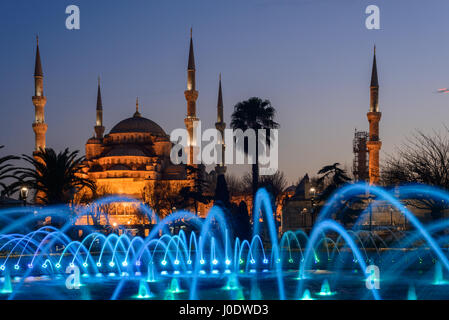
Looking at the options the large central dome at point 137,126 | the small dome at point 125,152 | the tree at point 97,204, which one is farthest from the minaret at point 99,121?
→ the tree at point 97,204

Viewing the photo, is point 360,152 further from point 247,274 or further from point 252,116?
point 247,274

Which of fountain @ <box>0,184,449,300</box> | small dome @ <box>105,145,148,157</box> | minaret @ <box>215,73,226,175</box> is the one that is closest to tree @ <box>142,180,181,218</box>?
minaret @ <box>215,73,226,175</box>

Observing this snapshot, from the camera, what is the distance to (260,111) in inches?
1897

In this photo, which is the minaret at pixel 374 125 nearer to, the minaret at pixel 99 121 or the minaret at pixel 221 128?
the minaret at pixel 221 128

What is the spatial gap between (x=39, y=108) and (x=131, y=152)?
1694 centimetres

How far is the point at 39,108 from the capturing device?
67.4 meters

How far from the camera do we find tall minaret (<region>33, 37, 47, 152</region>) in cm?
6731

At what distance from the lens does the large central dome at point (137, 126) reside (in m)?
89.9

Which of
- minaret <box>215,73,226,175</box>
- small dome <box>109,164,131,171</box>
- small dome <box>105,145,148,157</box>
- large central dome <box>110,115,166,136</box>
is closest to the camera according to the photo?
minaret <box>215,73,226,175</box>

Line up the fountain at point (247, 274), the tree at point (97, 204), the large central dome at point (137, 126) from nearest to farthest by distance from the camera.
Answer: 1. the fountain at point (247, 274)
2. the tree at point (97, 204)
3. the large central dome at point (137, 126)

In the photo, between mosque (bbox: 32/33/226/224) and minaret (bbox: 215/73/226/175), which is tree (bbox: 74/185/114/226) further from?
minaret (bbox: 215/73/226/175)

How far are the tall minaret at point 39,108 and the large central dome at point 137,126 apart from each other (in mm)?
22546

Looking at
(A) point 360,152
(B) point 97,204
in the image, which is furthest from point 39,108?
(A) point 360,152
